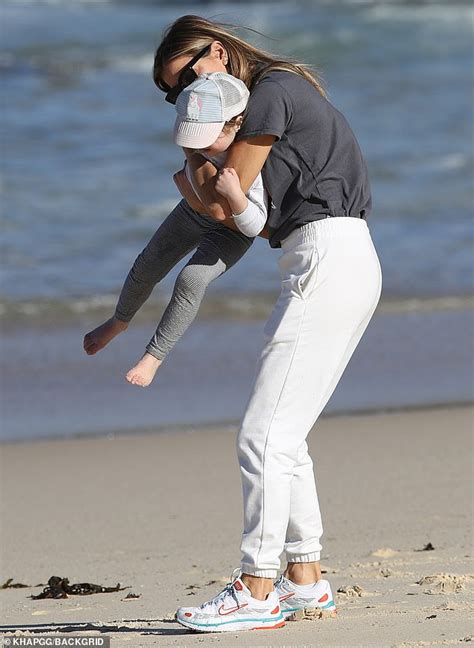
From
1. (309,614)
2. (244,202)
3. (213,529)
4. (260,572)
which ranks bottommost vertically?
(213,529)

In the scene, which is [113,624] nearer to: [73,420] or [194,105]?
[194,105]

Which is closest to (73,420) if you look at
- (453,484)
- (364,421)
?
(364,421)

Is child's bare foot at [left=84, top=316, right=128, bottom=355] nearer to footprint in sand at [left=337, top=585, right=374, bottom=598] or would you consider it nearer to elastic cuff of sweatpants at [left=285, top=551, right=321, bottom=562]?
elastic cuff of sweatpants at [left=285, top=551, right=321, bottom=562]

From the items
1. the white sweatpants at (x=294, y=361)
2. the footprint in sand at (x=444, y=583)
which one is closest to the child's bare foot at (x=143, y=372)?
the white sweatpants at (x=294, y=361)

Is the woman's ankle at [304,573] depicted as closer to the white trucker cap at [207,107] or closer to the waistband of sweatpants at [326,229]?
the waistband of sweatpants at [326,229]

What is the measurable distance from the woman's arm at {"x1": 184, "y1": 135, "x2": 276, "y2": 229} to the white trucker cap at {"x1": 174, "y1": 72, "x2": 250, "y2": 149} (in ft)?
0.25

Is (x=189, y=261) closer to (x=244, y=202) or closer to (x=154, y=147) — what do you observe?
(x=244, y=202)

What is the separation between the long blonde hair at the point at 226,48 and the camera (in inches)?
130

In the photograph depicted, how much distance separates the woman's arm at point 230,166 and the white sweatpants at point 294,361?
22cm

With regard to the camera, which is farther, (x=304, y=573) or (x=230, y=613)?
(x=304, y=573)

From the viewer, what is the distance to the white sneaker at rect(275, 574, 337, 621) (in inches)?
140

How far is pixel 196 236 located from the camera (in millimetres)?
3641

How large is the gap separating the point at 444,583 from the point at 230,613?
33.8 inches

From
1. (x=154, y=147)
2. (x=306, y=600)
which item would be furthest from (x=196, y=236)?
(x=154, y=147)
